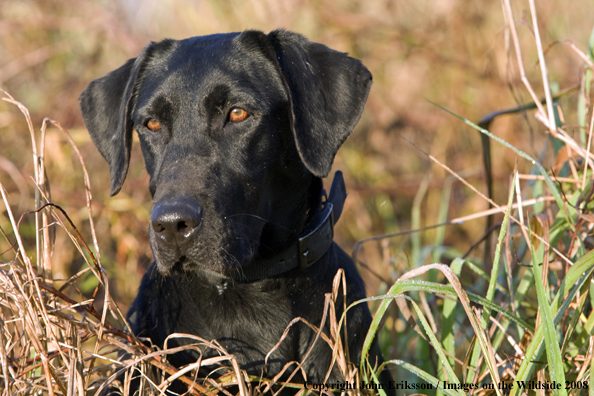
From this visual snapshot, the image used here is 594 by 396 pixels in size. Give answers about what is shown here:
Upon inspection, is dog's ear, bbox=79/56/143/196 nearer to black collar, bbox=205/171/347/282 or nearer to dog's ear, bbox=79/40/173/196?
dog's ear, bbox=79/40/173/196

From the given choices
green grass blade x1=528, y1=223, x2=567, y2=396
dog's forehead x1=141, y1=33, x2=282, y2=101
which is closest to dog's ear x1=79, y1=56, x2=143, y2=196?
dog's forehead x1=141, y1=33, x2=282, y2=101

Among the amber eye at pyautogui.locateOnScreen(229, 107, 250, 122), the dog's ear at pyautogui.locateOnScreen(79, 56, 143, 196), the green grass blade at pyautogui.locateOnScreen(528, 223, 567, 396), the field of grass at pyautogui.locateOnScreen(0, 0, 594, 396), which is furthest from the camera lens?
the field of grass at pyautogui.locateOnScreen(0, 0, 594, 396)

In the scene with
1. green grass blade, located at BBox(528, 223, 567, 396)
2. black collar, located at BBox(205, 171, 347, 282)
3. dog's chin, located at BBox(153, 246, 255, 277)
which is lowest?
green grass blade, located at BBox(528, 223, 567, 396)

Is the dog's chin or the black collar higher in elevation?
the dog's chin

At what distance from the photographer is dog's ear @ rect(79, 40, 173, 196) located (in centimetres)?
254

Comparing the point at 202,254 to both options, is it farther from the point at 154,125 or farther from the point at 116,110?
the point at 116,110

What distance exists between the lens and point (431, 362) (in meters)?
2.84

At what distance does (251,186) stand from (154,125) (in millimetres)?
544

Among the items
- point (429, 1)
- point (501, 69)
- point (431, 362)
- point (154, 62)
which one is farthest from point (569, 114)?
point (154, 62)

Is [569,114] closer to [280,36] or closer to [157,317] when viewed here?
[280,36]

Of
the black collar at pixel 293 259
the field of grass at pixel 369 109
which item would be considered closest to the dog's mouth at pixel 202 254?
the black collar at pixel 293 259

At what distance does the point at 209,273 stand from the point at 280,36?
43.6 inches

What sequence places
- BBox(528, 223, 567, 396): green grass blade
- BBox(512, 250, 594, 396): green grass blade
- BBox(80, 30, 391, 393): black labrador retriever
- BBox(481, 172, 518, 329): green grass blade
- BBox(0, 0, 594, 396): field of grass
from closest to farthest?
BBox(528, 223, 567, 396): green grass blade, BBox(512, 250, 594, 396): green grass blade, BBox(481, 172, 518, 329): green grass blade, BBox(80, 30, 391, 393): black labrador retriever, BBox(0, 0, 594, 396): field of grass

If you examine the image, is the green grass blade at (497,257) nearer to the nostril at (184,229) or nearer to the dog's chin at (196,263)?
the dog's chin at (196,263)
